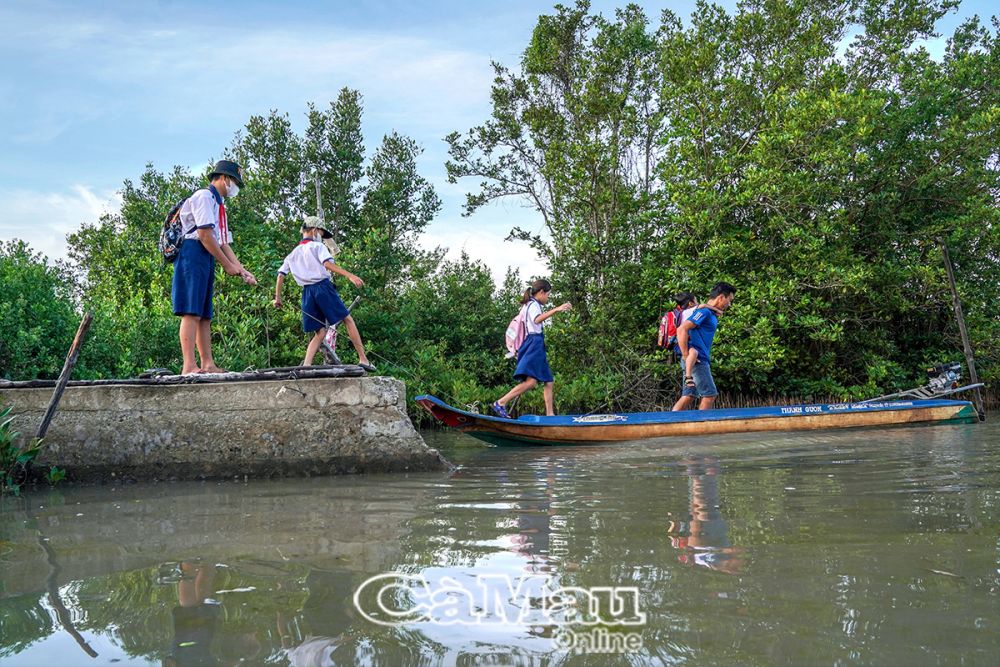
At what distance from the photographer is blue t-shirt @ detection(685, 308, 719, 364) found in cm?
923

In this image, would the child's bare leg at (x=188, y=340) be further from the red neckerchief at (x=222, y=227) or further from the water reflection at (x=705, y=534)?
the water reflection at (x=705, y=534)

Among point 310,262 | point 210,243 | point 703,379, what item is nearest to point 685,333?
point 703,379

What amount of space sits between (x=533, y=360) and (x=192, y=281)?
15.6ft

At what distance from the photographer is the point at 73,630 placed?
2.21m

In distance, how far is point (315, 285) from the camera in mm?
8008

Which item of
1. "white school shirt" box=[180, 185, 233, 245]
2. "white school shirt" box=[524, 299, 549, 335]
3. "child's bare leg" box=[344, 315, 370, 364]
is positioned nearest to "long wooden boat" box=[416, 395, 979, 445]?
"child's bare leg" box=[344, 315, 370, 364]

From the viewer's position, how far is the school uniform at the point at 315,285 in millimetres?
7891

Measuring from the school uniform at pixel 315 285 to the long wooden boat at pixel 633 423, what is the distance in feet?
4.51

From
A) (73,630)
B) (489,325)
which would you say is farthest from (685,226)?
(73,630)

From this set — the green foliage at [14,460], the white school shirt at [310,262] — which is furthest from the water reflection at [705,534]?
the white school shirt at [310,262]

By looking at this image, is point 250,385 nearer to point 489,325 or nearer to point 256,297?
point 256,297

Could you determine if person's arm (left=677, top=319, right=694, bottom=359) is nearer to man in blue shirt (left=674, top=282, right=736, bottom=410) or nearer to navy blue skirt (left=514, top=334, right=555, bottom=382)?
man in blue shirt (left=674, top=282, right=736, bottom=410)

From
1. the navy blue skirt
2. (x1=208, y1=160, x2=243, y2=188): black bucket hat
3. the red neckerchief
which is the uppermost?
(x1=208, y1=160, x2=243, y2=188): black bucket hat

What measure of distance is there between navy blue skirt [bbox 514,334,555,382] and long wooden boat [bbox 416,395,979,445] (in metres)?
0.75
